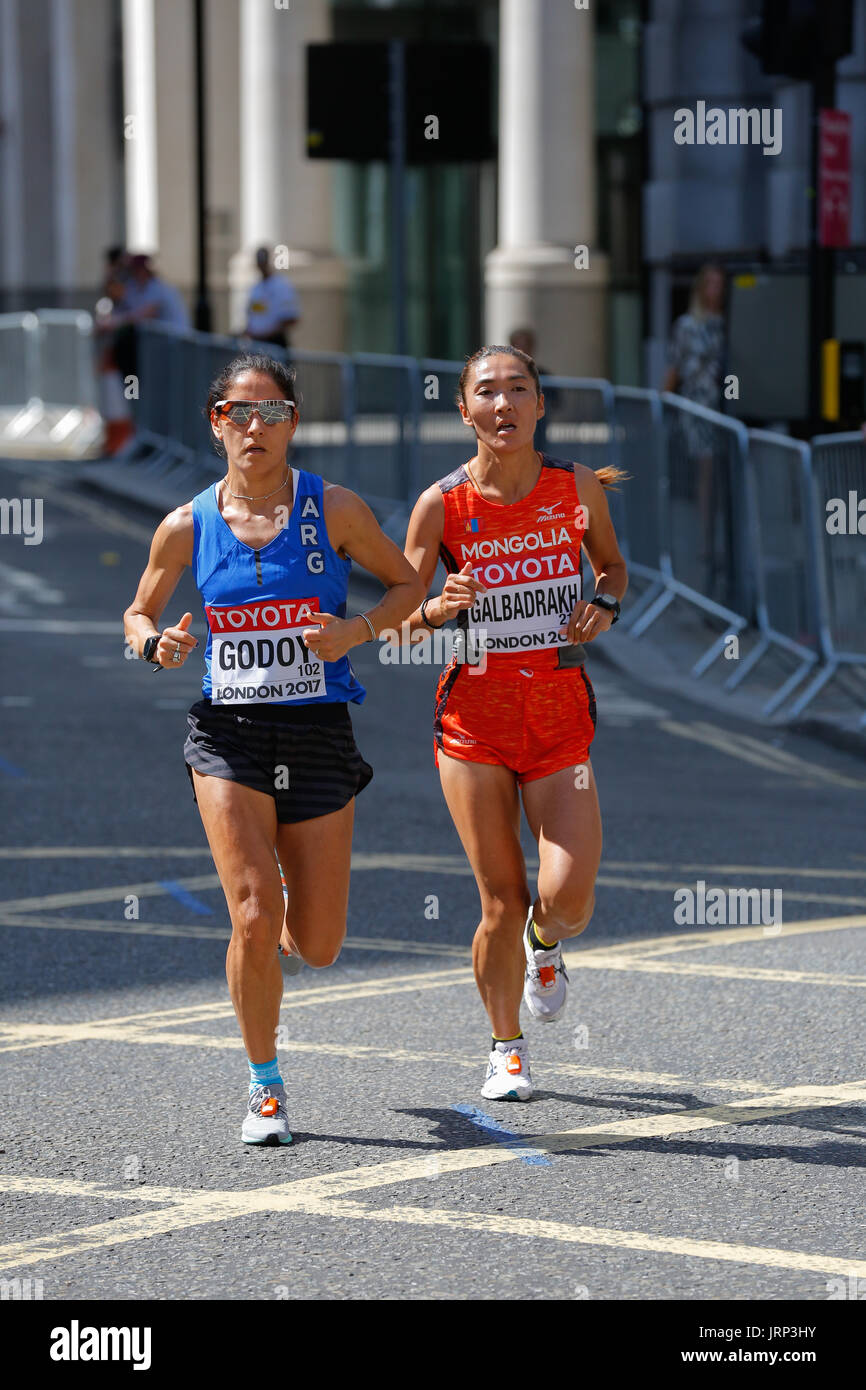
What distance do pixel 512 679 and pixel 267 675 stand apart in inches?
26.3

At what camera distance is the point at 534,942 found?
620cm

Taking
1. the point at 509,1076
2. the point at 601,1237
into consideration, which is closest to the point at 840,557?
the point at 509,1076

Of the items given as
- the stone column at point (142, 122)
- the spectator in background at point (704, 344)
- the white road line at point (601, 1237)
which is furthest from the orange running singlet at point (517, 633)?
the stone column at point (142, 122)

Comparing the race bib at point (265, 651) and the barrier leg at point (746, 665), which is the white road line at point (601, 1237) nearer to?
the race bib at point (265, 651)

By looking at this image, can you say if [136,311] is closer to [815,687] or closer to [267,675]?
[815,687]

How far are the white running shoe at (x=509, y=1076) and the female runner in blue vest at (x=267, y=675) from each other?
23.9 inches

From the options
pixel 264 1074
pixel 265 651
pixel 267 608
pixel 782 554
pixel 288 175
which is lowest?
pixel 264 1074

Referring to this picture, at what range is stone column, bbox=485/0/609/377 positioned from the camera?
23734mm

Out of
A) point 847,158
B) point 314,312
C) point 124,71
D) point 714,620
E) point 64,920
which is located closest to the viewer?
point 64,920

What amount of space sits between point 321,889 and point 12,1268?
1.35 metres

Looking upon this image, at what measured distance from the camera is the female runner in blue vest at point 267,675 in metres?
5.70

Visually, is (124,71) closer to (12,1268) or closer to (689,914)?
(689,914)

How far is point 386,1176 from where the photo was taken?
5473 mm

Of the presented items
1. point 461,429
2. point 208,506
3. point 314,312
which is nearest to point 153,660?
point 208,506
